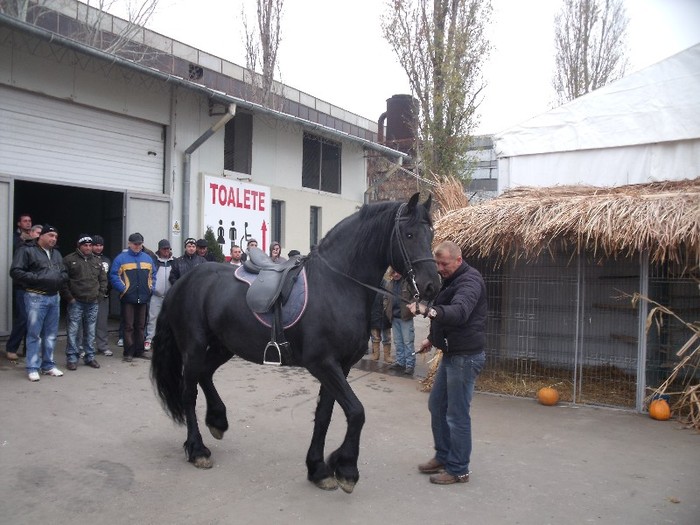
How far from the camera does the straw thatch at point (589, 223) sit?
20.0 ft

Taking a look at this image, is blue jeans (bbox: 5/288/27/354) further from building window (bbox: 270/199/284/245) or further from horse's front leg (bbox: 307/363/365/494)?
building window (bbox: 270/199/284/245)

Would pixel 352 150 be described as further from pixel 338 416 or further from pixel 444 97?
pixel 338 416

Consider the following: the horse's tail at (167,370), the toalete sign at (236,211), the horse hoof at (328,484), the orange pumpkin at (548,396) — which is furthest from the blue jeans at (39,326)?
the orange pumpkin at (548,396)

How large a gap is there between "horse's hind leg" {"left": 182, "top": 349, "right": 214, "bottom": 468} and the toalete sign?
7.35 metres

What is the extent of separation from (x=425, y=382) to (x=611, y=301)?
2.89 meters

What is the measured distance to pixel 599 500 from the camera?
412 centimetres

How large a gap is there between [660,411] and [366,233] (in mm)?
4347

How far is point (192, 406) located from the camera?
4832 mm

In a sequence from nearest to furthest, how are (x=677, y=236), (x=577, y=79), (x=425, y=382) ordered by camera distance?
1. (x=677, y=236)
2. (x=425, y=382)
3. (x=577, y=79)

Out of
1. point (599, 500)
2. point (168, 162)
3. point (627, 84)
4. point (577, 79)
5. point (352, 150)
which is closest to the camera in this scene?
point (599, 500)

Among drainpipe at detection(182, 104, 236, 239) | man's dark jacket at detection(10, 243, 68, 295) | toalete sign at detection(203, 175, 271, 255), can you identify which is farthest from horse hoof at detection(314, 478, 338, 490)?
toalete sign at detection(203, 175, 271, 255)

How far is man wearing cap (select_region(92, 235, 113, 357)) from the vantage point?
330 inches

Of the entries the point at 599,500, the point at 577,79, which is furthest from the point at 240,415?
the point at 577,79

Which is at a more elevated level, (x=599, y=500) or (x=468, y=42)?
(x=468, y=42)
